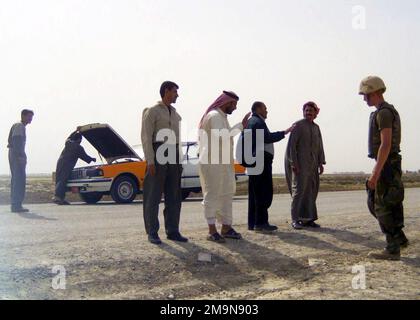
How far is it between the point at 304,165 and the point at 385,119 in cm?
242

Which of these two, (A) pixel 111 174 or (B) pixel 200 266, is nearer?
(B) pixel 200 266

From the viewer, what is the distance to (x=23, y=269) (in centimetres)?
493

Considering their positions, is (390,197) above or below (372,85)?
below

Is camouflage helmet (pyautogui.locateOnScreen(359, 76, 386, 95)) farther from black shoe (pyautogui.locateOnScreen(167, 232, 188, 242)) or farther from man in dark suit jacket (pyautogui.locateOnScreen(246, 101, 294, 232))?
black shoe (pyautogui.locateOnScreen(167, 232, 188, 242))

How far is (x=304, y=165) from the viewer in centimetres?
800

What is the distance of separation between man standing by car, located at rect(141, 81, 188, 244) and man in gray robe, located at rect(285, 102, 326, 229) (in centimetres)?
220

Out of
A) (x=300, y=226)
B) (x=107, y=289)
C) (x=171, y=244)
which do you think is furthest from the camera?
(x=300, y=226)

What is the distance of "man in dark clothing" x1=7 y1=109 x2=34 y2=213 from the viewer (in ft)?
35.1

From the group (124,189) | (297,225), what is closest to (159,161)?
(297,225)

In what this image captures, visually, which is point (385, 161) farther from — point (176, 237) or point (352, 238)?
point (176, 237)

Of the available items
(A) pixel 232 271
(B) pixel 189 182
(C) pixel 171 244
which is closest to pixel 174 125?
(C) pixel 171 244

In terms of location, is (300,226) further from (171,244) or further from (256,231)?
(171,244)

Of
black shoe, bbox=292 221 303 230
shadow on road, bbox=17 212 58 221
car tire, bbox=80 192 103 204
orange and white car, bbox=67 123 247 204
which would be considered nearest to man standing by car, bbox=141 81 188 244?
black shoe, bbox=292 221 303 230
